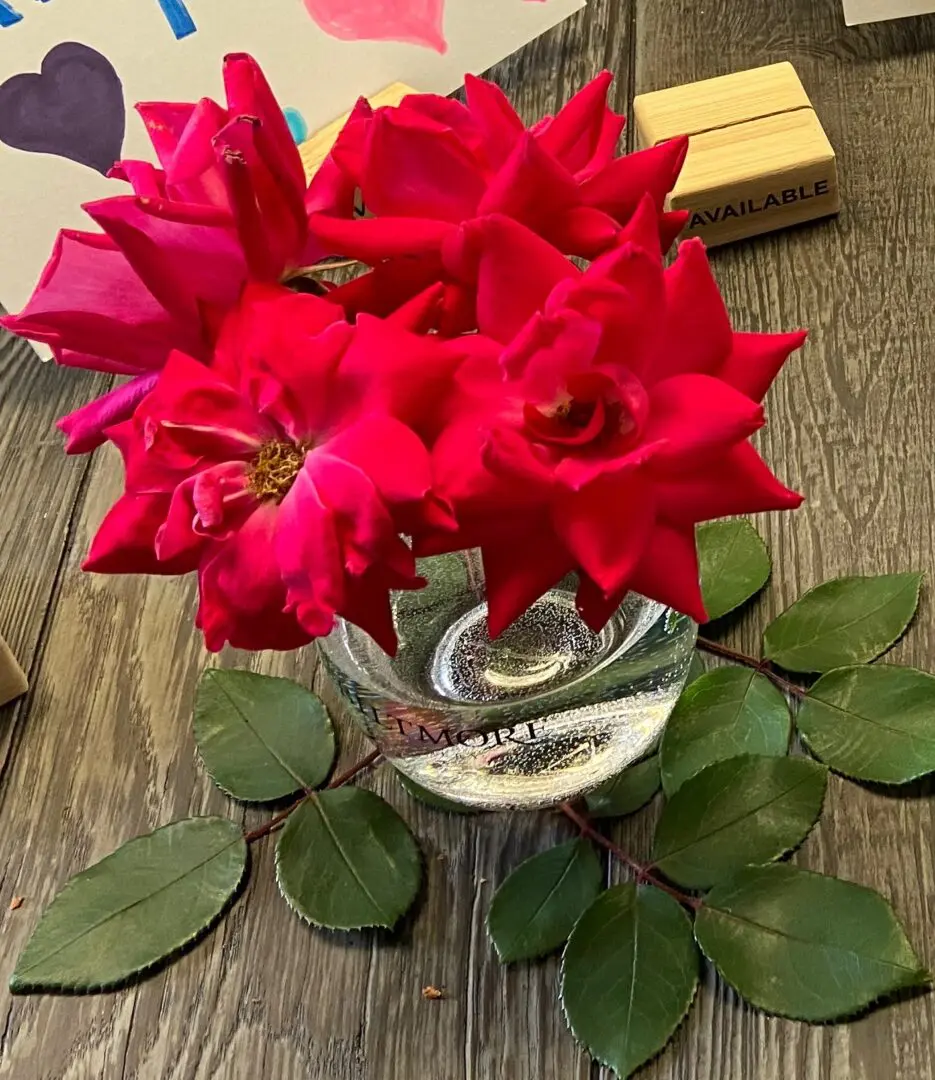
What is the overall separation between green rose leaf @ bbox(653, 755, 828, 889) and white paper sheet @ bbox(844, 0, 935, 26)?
0.44 meters

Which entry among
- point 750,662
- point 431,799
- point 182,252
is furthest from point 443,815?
point 182,252

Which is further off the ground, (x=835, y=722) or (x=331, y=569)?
(x=331, y=569)

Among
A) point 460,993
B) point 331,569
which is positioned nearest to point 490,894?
point 460,993

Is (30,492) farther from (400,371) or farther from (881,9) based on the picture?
(881,9)

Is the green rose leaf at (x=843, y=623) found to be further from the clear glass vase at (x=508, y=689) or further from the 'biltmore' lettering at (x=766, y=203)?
the 'biltmore' lettering at (x=766, y=203)

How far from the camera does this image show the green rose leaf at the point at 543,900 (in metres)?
0.36

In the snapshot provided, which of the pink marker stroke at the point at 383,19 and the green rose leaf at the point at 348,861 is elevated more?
the pink marker stroke at the point at 383,19

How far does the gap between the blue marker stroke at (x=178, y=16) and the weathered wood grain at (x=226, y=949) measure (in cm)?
31

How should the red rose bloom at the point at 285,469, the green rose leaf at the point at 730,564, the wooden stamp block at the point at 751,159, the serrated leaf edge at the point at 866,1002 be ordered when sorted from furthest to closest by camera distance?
the wooden stamp block at the point at 751,159 → the green rose leaf at the point at 730,564 → the serrated leaf edge at the point at 866,1002 → the red rose bloom at the point at 285,469

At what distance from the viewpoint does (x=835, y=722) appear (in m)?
0.39

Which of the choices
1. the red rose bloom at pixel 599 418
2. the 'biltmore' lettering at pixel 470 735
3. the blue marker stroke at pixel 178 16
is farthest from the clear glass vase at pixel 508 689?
the blue marker stroke at pixel 178 16

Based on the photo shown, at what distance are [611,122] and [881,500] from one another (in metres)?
0.23

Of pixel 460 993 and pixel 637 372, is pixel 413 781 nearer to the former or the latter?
pixel 460 993

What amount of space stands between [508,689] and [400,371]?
0.53 feet
